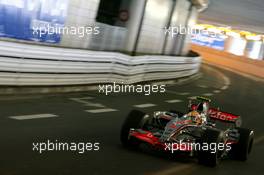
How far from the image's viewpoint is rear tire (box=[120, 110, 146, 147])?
8.38 metres

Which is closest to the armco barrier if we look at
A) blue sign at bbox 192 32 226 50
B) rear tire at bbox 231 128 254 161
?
rear tire at bbox 231 128 254 161

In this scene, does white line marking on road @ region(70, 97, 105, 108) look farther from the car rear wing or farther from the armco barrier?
the car rear wing

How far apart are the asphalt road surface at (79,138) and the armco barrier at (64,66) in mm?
420

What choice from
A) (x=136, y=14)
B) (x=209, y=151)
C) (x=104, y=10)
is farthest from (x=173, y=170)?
(x=104, y=10)

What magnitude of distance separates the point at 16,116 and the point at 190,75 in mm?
19794

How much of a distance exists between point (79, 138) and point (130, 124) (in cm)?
81

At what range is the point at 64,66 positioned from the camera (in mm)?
13688

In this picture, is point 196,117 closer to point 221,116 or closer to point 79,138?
point 221,116

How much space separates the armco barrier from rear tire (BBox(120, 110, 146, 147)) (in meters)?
3.85

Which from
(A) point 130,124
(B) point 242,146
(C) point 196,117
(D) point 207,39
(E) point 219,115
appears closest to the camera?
(A) point 130,124

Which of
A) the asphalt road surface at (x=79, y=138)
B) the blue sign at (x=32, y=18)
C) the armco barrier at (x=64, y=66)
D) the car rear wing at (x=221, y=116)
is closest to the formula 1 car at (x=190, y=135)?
the asphalt road surface at (x=79, y=138)

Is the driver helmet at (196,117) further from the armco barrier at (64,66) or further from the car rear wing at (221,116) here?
the armco barrier at (64,66)

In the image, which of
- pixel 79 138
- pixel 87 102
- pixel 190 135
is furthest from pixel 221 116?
pixel 87 102

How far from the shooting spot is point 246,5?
2891cm
